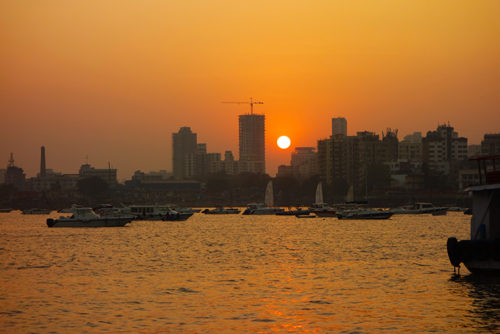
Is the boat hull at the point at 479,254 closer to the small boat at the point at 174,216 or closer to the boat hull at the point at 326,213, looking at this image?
the small boat at the point at 174,216

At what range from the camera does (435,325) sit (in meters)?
36.1

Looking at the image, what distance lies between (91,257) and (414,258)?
102 feet

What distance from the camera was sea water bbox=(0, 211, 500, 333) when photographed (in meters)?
37.1

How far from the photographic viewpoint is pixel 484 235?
4878 centimetres

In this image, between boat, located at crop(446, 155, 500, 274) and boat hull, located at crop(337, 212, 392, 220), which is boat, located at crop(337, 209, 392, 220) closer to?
boat hull, located at crop(337, 212, 392, 220)

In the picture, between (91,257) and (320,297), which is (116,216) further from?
(320,297)

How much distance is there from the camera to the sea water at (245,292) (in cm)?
3709

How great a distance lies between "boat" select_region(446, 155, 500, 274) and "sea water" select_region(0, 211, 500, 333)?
4.85 feet

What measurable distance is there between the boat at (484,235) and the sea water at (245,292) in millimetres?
1478

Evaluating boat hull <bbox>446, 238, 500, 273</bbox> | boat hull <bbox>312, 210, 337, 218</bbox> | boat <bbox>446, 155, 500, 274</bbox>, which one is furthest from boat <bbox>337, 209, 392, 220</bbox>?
boat hull <bbox>446, 238, 500, 273</bbox>

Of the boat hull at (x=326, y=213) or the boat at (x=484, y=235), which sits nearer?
the boat at (x=484, y=235)

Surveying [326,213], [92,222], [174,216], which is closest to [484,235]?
[92,222]

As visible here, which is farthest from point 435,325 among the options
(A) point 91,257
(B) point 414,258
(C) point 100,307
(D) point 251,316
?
(A) point 91,257

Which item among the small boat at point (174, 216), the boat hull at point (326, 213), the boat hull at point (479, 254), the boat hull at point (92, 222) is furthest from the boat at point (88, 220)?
the boat hull at point (479, 254)
